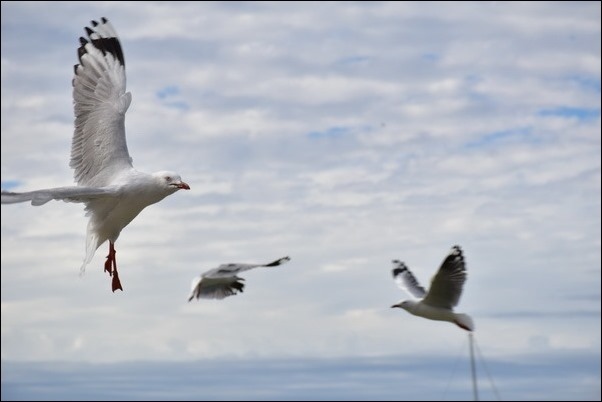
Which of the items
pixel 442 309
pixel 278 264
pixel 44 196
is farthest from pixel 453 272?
pixel 44 196

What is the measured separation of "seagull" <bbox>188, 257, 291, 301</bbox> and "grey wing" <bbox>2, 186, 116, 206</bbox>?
5.02 metres

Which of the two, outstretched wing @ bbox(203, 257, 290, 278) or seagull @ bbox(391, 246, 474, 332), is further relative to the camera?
seagull @ bbox(391, 246, 474, 332)

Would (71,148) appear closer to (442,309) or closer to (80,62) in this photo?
(80,62)

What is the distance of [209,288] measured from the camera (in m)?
20.0

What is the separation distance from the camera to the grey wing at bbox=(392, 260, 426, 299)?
951 inches

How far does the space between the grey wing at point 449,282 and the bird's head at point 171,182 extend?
8.67 meters

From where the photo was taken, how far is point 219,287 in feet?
66.0

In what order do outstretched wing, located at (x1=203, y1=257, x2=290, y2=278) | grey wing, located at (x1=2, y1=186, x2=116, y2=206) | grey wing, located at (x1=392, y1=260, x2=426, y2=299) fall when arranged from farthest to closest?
grey wing, located at (x1=392, y1=260, x2=426, y2=299)
outstretched wing, located at (x1=203, y1=257, x2=290, y2=278)
grey wing, located at (x1=2, y1=186, x2=116, y2=206)

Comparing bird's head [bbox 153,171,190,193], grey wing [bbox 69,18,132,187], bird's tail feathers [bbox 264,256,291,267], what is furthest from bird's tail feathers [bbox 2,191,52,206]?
bird's tail feathers [bbox 264,256,291,267]

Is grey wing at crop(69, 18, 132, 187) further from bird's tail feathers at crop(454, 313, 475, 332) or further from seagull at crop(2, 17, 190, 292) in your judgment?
bird's tail feathers at crop(454, 313, 475, 332)

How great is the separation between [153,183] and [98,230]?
1092mm

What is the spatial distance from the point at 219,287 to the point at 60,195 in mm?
8182

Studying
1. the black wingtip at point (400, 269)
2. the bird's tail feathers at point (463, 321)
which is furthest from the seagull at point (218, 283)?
the black wingtip at point (400, 269)

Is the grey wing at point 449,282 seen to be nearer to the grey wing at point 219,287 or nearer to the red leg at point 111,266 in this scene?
the grey wing at point 219,287
